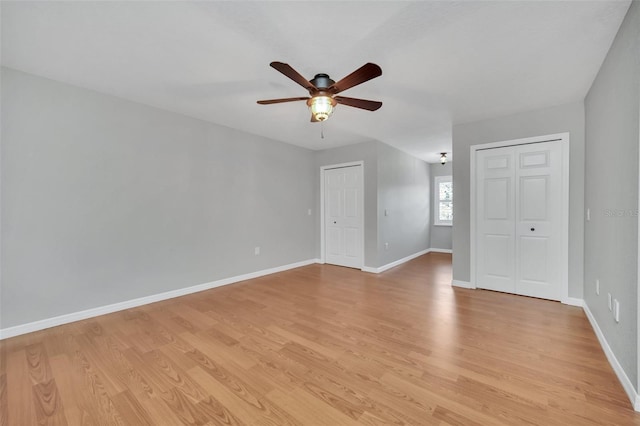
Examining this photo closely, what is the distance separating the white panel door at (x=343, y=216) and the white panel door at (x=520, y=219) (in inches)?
81.3

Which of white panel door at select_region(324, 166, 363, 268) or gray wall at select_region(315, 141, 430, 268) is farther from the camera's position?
white panel door at select_region(324, 166, 363, 268)

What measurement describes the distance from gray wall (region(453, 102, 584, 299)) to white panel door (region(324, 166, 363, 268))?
1764 millimetres

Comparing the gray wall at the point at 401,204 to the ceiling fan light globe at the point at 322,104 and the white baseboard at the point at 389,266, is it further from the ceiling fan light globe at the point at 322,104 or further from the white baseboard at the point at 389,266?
the ceiling fan light globe at the point at 322,104

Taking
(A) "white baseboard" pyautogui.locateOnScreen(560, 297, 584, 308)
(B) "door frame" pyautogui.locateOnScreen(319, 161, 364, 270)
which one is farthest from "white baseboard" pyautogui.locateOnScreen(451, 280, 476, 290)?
(B) "door frame" pyautogui.locateOnScreen(319, 161, 364, 270)

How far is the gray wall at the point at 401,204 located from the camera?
5062 millimetres

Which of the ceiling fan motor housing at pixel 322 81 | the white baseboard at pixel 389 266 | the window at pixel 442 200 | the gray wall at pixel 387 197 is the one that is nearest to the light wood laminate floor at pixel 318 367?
the white baseboard at pixel 389 266

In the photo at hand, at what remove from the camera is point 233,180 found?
13.9 ft

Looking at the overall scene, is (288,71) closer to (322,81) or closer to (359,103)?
(322,81)

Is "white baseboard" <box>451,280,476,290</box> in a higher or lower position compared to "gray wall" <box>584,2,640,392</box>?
lower

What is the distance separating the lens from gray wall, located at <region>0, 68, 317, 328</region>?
8.10 ft

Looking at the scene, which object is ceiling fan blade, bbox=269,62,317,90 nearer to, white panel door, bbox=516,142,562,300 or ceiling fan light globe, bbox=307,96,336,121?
ceiling fan light globe, bbox=307,96,336,121

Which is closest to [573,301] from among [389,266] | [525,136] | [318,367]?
[525,136]

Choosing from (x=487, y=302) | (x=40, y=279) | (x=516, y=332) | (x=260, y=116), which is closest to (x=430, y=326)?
(x=516, y=332)

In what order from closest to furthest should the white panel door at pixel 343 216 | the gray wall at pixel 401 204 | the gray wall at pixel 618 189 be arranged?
the gray wall at pixel 618 189, the gray wall at pixel 401 204, the white panel door at pixel 343 216
